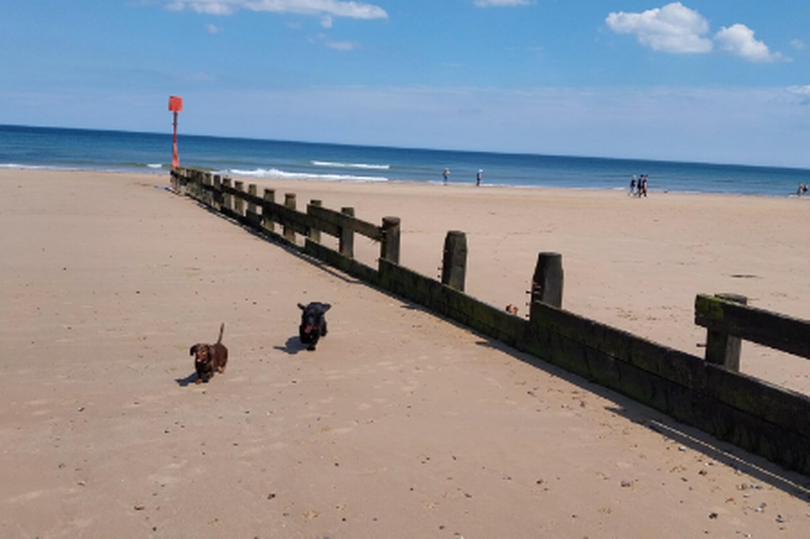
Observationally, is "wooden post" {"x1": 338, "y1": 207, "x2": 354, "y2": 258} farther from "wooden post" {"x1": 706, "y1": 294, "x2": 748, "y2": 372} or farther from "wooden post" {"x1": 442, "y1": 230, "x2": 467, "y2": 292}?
"wooden post" {"x1": 706, "y1": 294, "x2": 748, "y2": 372}

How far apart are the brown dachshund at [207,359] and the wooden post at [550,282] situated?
2690 mm

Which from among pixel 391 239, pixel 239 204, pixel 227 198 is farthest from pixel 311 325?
pixel 227 198

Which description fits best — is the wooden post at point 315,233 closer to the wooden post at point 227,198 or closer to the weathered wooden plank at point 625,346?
the weathered wooden plank at point 625,346

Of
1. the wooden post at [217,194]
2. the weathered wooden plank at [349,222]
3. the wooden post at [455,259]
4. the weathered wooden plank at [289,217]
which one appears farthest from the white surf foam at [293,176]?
the wooden post at [455,259]

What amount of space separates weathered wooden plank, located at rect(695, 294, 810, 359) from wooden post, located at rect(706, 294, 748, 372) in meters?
0.05

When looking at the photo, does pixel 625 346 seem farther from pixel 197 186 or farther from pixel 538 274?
pixel 197 186

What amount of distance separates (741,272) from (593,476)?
33.2 feet

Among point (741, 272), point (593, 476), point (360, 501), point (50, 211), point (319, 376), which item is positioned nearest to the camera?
point (360, 501)

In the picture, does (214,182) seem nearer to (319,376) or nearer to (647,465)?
(319,376)

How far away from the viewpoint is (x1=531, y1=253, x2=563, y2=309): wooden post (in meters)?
7.07

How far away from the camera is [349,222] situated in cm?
1129

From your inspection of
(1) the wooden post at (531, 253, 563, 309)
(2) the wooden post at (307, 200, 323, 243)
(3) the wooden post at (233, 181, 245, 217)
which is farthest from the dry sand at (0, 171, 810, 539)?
(3) the wooden post at (233, 181, 245, 217)

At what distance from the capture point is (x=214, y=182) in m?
20.4

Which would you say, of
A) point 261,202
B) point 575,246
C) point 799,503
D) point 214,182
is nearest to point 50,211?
point 214,182
